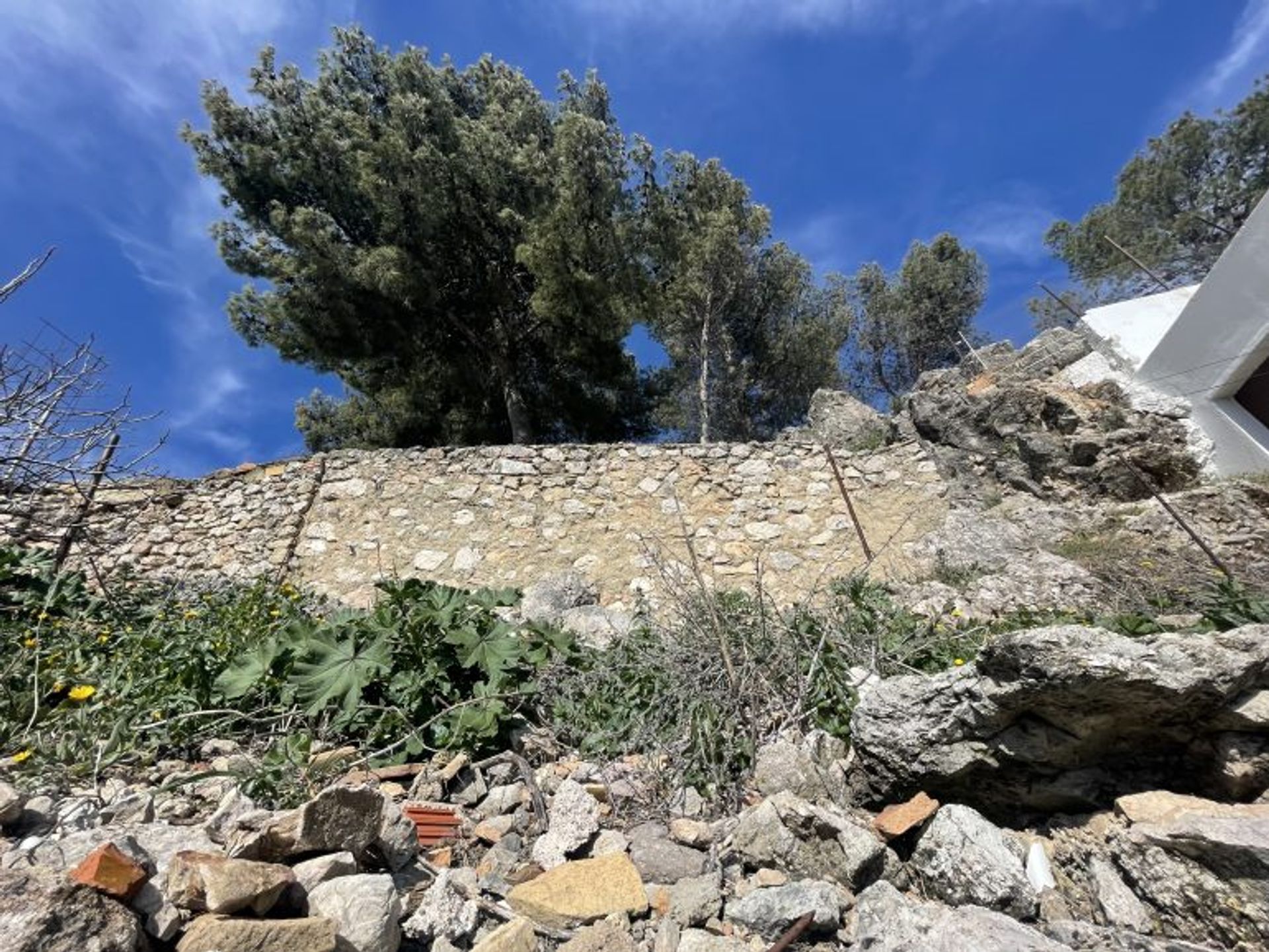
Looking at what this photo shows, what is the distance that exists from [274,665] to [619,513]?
4.22 meters

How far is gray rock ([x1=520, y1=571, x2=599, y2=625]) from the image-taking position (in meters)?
4.82

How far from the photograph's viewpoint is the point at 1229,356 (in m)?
6.68

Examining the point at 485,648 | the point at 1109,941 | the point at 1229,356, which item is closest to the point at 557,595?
the point at 485,648

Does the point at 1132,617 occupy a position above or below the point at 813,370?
below

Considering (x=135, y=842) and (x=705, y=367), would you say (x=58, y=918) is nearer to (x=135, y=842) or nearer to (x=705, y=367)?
(x=135, y=842)

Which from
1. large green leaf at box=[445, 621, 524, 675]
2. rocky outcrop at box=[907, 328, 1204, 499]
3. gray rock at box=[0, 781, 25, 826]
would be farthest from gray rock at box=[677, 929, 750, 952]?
rocky outcrop at box=[907, 328, 1204, 499]

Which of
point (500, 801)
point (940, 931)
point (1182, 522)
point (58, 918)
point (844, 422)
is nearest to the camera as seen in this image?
point (58, 918)

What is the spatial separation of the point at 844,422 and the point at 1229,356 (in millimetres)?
4250

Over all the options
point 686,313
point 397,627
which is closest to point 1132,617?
point 397,627

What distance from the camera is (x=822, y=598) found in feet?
17.5

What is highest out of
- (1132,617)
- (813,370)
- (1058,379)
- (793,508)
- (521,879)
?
(813,370)

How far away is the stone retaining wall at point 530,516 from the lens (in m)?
6.06

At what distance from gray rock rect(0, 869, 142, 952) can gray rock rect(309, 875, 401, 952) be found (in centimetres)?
33

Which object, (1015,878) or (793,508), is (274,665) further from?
(793,508)
